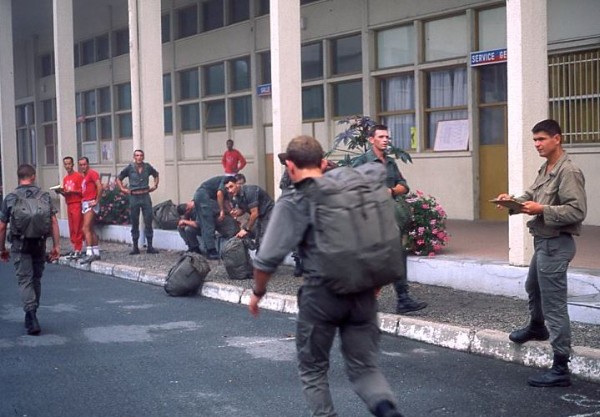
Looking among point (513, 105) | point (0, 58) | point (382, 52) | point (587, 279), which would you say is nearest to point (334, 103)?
point (382, 52)

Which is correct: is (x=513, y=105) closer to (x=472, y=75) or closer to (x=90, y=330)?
(x=90, y=330)

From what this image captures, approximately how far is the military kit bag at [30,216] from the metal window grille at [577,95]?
28.0 feet

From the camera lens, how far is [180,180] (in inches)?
Answer: 976

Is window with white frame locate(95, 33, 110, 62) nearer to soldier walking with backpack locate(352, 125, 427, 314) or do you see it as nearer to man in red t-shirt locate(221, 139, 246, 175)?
man in red t-shirt locate(221, 139, 246, 175)

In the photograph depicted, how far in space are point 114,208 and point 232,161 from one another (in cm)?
367

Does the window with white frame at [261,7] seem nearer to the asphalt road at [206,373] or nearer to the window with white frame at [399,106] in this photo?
the window with white frame at [399,106]

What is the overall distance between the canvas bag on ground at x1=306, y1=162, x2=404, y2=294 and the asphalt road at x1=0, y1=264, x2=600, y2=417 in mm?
1654

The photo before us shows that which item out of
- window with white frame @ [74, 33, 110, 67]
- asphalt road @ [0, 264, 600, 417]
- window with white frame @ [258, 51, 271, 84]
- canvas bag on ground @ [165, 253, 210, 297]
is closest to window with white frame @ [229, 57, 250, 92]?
window with white frame @ [258, 51, 271, 84]

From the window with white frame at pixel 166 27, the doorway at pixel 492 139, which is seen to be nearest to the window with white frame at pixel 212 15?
the window with white frame at pixel 166 27

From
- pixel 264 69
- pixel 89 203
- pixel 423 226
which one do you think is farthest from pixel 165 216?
pixel 423 226

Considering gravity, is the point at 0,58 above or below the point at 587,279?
above

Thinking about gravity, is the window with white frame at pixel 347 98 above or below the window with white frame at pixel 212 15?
below

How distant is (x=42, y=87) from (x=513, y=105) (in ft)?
85.1

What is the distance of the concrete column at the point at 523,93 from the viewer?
9.73m
